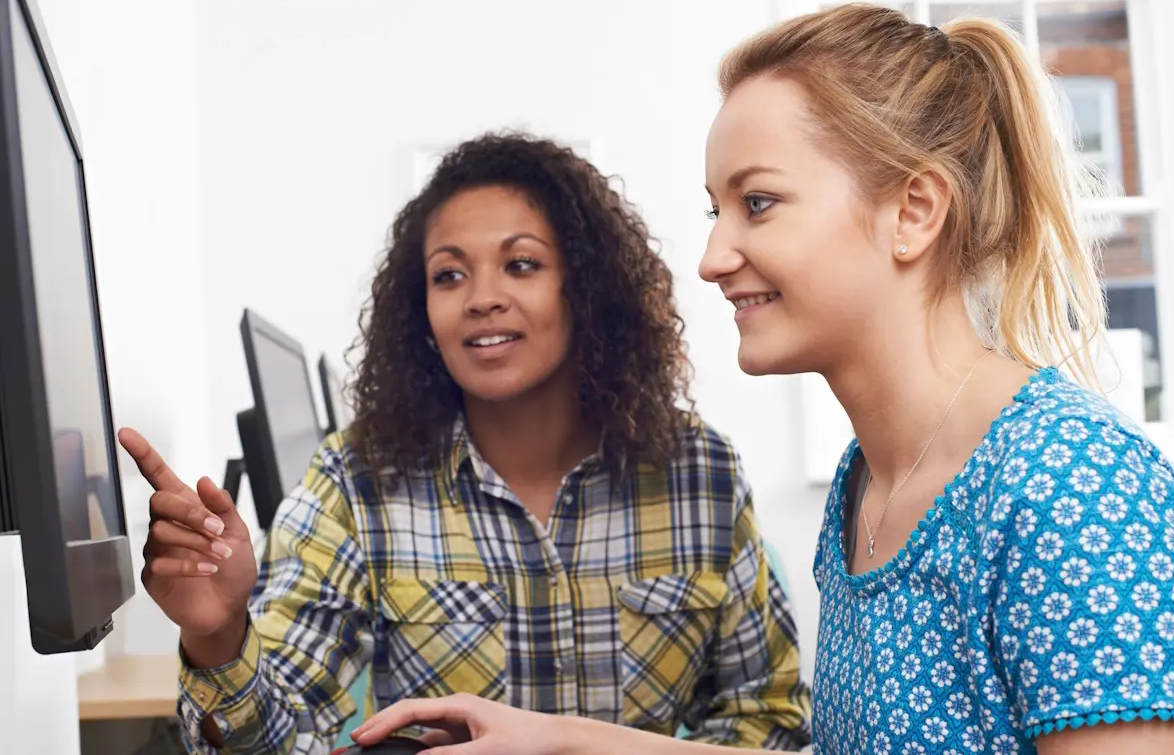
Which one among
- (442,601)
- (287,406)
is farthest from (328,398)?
(442,601)

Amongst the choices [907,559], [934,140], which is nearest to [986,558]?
[907,559]

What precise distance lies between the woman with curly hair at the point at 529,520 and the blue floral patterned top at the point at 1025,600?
0.54 meters

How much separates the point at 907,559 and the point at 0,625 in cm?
84

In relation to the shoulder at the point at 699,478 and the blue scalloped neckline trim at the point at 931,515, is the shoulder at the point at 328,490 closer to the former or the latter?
the shoulder at the point at 699,478

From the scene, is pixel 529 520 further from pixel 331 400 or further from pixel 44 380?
pixel 331 400

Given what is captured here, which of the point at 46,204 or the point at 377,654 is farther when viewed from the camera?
the point at 377,654

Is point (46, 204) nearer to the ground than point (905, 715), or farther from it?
farther from it

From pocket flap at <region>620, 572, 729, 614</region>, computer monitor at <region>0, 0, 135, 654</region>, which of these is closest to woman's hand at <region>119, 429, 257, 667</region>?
computer monitor at <region>0, 0, 135, 654</region>

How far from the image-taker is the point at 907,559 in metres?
0.87

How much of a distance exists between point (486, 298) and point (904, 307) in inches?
24.8

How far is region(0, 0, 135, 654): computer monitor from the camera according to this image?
1.76 ft

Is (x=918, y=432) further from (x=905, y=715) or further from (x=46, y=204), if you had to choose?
(x=46, y=204)

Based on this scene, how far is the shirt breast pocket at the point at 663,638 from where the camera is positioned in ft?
4.72

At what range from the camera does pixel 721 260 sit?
959 mm
